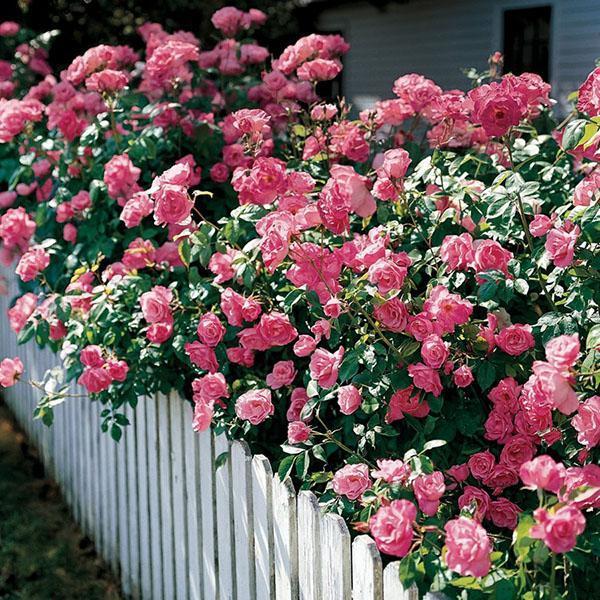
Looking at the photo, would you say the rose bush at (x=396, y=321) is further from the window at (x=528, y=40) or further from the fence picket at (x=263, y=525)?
the window at (x=528, y=40)

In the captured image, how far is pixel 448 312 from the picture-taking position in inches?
86.2

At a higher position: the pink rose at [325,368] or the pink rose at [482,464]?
the pink rose at [325,368]

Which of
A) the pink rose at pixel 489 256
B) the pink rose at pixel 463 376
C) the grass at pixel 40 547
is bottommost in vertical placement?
the grass at pixel 40 547

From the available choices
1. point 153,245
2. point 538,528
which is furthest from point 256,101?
point 538,528

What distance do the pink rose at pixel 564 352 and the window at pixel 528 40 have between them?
9374 millimetres

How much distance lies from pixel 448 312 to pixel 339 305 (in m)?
0.26

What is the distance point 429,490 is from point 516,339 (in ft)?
1.69

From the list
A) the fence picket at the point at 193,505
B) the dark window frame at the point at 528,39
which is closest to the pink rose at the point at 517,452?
the fence picket at the point at 193,505

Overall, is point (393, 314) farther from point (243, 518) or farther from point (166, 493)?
point (166, 493)

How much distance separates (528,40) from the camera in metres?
10.9

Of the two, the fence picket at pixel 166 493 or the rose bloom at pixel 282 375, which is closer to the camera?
the rose bloom at pixel 282 375


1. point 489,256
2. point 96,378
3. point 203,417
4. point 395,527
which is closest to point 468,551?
point 395,527

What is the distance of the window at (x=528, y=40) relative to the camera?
10.7m

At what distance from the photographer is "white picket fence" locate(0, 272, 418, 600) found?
217 cm
